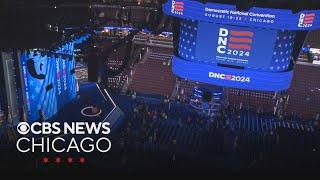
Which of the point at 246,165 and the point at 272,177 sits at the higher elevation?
the point at 272,177

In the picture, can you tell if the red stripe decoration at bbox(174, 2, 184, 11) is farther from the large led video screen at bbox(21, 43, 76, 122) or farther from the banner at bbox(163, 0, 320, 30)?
the large led video screen at bbox(21, 43, 76, 122)

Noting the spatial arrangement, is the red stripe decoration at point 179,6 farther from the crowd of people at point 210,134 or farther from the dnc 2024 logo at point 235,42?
the crowd of people at point 210,134

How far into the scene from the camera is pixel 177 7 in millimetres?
19547

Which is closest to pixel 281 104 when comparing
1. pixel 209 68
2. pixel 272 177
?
pixel 209 68

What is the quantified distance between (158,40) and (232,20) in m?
12.3

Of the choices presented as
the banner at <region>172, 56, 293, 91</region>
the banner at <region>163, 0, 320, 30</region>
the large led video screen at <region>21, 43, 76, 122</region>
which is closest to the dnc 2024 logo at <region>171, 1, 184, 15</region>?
the banner at <region>163, 0, 320, 30</region>

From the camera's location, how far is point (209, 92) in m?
23.4

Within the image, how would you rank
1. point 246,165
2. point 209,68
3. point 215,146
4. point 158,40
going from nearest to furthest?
point 246,165, point 215,146, point 209,68, point 158,40

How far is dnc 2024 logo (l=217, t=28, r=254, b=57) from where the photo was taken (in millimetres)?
19562

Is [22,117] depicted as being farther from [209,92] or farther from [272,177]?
[272,177]

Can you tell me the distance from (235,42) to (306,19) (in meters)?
3.81

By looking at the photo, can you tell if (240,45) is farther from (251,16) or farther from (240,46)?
(251,16)

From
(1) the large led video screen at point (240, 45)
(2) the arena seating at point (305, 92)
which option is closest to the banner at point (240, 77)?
(1) the large led video screen at point (240, 45)

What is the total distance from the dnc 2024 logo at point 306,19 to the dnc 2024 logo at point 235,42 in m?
2.58
